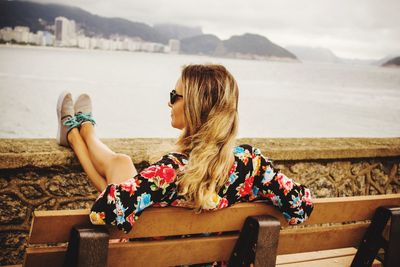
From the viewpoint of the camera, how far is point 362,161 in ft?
12.5

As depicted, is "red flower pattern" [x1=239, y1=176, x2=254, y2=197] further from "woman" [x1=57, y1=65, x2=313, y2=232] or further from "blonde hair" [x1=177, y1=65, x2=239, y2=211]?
"blonde hair" [x1=177, y1=65, x2=239, y2=211]

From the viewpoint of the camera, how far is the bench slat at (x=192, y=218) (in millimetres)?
1331

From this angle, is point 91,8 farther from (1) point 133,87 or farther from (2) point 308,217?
(2) point 308,217

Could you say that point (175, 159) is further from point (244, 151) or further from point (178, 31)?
point (178, 31)

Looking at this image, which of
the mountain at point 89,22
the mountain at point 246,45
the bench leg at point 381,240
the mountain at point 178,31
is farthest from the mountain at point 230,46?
the bench leg at point 381,240

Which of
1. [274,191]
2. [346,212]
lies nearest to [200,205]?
[274,191]

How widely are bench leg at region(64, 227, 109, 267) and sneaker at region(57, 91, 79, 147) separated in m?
1.54

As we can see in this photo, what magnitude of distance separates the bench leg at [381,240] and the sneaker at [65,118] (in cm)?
196

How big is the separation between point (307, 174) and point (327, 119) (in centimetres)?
2373

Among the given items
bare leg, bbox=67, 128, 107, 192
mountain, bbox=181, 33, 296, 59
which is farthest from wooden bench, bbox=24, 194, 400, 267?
mountain, bbox=181, 33, 296, 59

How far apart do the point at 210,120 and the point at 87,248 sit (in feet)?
2.30

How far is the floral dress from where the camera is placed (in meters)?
1.39

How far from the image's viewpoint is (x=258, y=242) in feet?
5.24

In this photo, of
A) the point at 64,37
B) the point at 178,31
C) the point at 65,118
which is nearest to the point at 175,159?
the point at 65,118
